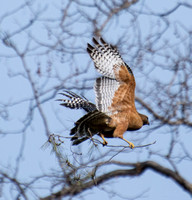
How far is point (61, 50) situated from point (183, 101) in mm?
2112

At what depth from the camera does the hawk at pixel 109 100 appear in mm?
5219

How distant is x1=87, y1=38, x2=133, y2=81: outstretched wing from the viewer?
17.6 ft

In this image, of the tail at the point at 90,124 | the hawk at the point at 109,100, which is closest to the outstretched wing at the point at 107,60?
the hawk at the point at 109,100

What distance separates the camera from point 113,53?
549 centimetres

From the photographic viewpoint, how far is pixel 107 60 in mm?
5434

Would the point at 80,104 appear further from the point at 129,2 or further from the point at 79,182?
the point at 129,2

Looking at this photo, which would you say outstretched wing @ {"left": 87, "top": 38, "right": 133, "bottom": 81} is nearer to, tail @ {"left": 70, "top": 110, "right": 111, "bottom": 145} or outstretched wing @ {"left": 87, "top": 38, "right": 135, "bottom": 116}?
outstretched wing @ {"left": 87, "top": 38, "right": 135, "bottom": 116}

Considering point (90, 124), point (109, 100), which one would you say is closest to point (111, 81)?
point (109, 100)

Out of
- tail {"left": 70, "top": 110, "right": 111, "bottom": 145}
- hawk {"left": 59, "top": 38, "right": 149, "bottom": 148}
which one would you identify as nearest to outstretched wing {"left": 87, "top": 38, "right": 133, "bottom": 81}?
hawk {"left": 59, "top": 38, "right": 149, "bottom": 148}

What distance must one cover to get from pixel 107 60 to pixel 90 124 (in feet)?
2.55

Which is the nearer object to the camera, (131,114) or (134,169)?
(131,114)

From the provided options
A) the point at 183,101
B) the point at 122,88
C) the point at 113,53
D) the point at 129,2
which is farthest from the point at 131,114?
the point at 129,2

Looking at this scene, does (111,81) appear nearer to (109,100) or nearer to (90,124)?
(109,100)

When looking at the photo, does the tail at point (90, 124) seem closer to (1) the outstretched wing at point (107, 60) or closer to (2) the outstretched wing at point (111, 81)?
(2) the outstretched wing at point (111, 81)
